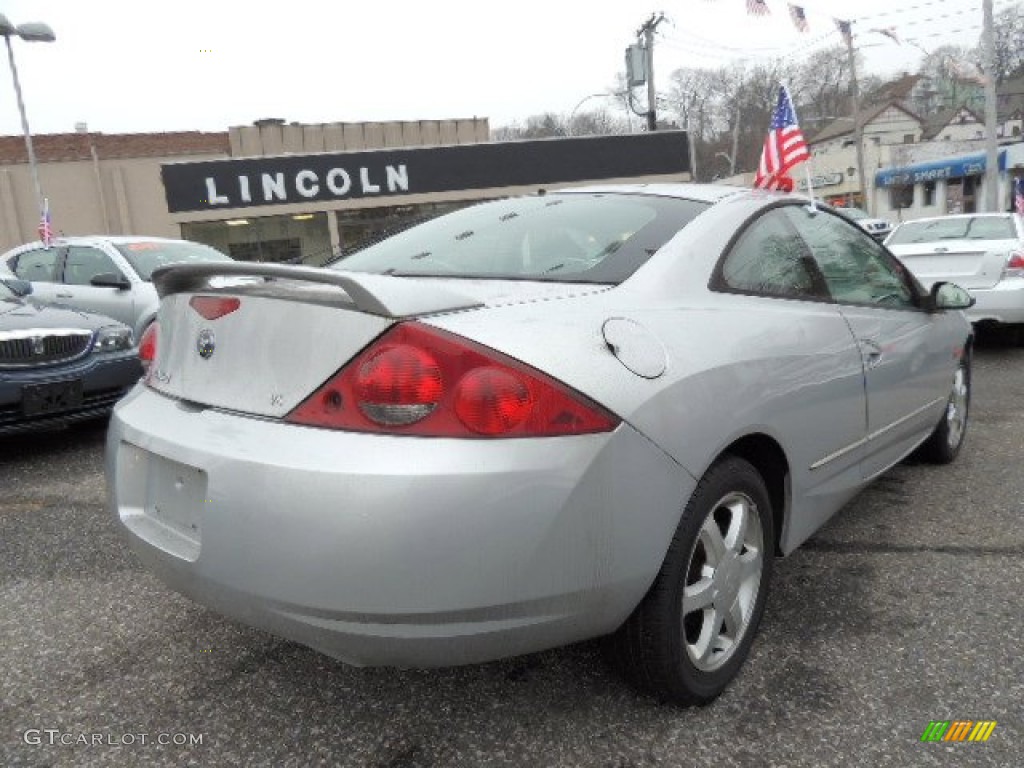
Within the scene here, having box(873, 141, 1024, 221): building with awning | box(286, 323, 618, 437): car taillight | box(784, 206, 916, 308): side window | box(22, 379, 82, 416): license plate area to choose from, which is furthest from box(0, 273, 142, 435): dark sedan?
box(873, 141, 1024, 221): building with awning

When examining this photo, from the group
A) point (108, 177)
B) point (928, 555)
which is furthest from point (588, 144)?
point (928, 555)

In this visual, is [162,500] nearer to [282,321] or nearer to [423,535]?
[282,321]

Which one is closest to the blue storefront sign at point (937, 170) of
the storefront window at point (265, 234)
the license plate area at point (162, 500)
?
the storefront window at point (265, 234)

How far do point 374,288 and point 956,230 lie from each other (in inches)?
316

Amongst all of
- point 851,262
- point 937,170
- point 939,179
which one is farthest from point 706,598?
point 939,179

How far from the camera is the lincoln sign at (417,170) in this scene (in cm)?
2355

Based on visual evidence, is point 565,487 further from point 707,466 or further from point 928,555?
point 928,555

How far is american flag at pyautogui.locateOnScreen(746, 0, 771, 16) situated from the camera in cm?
1622

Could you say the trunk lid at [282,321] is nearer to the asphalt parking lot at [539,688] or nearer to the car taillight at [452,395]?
the car taillight at [452,395]

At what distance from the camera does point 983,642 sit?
231cm

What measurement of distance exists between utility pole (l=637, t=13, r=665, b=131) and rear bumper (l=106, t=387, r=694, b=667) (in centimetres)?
2356

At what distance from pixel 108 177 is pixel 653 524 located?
114 feet

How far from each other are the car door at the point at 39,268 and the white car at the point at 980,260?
8.13 meters

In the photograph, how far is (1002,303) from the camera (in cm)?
688
